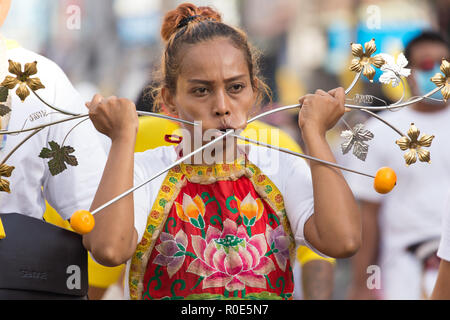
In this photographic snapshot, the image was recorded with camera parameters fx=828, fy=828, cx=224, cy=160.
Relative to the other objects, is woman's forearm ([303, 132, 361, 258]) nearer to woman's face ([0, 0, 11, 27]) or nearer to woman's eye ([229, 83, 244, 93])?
woman's eye ([229, 83, 244, 93])

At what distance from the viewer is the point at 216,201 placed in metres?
1.83

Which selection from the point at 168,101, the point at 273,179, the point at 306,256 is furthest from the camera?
the point at 306,256

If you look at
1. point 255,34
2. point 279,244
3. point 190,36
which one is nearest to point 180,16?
point 190,36

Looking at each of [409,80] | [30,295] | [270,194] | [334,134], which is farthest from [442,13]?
[30,295]

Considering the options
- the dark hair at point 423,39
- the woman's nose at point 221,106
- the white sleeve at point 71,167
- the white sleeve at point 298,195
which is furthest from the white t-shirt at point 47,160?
the dark hair at point 423,39

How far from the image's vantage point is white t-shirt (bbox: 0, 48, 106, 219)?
1.86 meters

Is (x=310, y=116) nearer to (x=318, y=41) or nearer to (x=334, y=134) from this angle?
(x=334, y=134)

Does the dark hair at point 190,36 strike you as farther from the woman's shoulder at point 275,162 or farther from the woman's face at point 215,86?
the woman's shoulder at point 275,162

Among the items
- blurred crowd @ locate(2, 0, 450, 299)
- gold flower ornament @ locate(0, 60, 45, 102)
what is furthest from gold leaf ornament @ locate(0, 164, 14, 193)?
blurred crowd @ locate(2, 0, 450, 299)

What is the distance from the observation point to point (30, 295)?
5.56ft

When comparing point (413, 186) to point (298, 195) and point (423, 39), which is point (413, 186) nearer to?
point (423, 39)

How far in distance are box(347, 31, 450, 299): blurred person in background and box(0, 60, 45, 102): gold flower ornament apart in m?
1.66

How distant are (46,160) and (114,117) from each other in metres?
0.28

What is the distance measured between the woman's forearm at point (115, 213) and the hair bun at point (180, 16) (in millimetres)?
449
